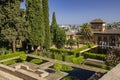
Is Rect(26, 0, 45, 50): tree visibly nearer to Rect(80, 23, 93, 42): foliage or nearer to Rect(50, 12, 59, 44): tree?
Rect(50, 12, 59, 44): tree

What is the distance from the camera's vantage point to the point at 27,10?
80.4ft

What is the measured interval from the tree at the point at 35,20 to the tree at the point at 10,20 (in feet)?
5.23

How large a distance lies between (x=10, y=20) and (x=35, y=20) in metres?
4.31

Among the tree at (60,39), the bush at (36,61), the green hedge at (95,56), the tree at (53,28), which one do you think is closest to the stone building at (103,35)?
the tree at (53,28)

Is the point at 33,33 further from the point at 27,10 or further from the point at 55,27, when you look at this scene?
the point at 55,27

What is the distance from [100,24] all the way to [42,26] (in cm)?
2360

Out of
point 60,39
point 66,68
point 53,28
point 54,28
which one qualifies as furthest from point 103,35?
point 66,68

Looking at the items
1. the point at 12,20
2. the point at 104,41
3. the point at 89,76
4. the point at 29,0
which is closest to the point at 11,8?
the point at 12,20

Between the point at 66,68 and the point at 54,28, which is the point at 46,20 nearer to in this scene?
the point at 54,28

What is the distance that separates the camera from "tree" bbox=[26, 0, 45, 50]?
80.3 feet

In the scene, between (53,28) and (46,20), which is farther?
(53,28)

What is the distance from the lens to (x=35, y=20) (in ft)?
81.8

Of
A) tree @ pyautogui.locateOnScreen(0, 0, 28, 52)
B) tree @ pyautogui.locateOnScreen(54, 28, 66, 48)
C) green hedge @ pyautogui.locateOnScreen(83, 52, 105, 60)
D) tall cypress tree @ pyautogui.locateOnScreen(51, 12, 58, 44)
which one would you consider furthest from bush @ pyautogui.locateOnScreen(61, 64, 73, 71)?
tall cypress tree @ pyautogui.locateOnScreen(51, 12, 58, 44)

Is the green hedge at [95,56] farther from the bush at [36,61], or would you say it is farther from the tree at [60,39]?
the bush at [36,61]
